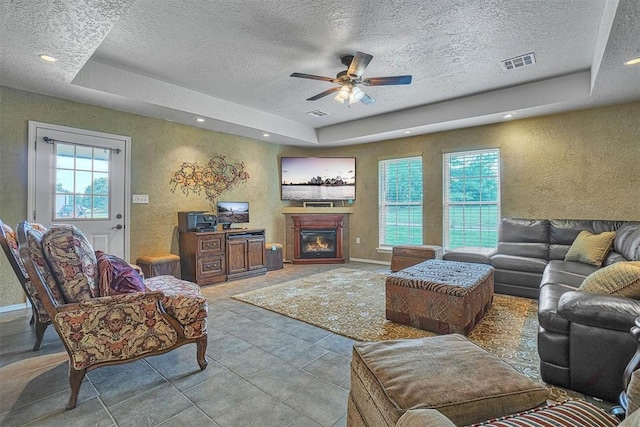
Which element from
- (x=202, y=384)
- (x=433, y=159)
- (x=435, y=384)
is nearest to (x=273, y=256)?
(x=433, y=159)

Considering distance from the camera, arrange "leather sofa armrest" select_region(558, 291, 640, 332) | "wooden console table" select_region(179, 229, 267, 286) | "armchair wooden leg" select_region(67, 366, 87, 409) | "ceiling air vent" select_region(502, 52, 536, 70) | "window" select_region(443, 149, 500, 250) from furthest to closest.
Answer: "window" select_region(443, 149, 500, 250) < "wooden console table" select_region(179, 229, 267, 286) < "ceiling air vent" select_region(502, 52, 536, 70) < "armchair wooden leg" select_region(67, 366, 87, 409) < "leather sofa armrest" select_region(558, 291, 640, 332)

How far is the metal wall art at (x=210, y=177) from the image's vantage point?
16.5 ft

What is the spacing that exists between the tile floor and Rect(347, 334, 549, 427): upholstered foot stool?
0.58 meters

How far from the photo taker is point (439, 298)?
2711 millimetres

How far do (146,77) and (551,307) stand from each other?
4779 mm

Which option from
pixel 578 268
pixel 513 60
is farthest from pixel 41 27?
pixel 578 268

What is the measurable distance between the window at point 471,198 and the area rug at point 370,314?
155 centimetres

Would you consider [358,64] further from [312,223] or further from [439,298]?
[312,223]

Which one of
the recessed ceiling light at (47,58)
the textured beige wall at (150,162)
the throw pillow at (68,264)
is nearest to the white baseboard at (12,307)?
the textured beige wall at (150,162)

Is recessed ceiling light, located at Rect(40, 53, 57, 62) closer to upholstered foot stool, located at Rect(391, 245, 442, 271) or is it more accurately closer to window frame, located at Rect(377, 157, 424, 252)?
upholstered foot stool, located at Rect(391, 245, 442, 271)

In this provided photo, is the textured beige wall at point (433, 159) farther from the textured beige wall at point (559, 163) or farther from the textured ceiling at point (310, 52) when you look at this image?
the textured ceiling at point (310, 52)

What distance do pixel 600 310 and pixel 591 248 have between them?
8.22 ft

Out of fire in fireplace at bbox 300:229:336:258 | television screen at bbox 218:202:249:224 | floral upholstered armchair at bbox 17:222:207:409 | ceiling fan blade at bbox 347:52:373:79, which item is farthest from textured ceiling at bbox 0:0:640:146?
fire in fireplace at bbox 300:229:336:258

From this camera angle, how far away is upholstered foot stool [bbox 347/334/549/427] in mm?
1056
